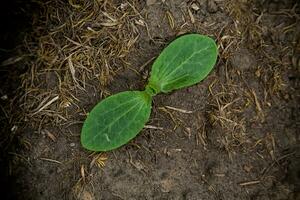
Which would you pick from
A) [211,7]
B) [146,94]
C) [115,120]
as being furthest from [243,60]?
[115,120]

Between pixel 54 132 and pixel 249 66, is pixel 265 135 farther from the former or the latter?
pixel 54 132

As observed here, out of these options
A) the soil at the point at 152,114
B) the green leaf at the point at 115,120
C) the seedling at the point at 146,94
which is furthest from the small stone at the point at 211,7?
the green leaf at the point at 115,120

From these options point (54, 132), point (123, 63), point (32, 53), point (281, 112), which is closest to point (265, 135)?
point (281, 112)

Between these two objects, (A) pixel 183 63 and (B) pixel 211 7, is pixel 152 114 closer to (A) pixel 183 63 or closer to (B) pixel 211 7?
(A) pixel 183 63

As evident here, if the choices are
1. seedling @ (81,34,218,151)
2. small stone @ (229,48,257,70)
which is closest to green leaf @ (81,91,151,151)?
seedling @ (81,34,218,151)

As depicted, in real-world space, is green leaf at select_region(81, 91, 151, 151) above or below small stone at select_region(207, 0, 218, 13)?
below

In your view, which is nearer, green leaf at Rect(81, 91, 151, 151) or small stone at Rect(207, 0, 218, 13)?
green leaf at Rect(81, 91, 151, 151)

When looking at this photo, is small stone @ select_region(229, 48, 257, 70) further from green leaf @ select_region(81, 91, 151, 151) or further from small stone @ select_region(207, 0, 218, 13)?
green leaf @ select_region(81, 91, 151, 151)
